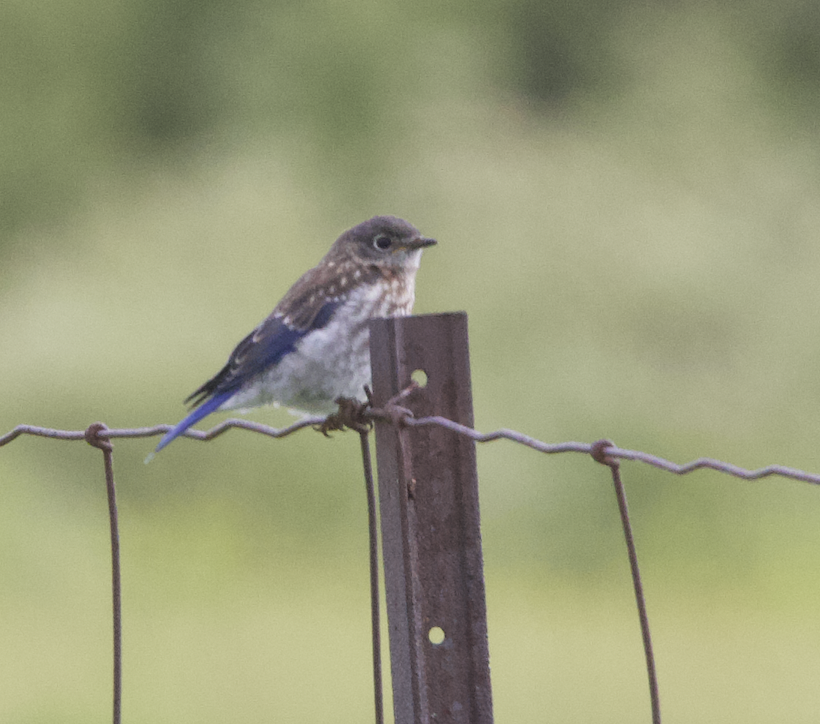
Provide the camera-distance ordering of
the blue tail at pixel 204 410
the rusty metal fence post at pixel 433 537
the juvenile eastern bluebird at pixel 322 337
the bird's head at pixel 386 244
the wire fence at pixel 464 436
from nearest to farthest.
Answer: the wire fence at pixel 464 436
the rusty metal fence post at pixel 433 537
the blue tail at pixel 204 410
the juvenile eastern bluebird at pixel 322 337
the bird's head at pixel 386 244

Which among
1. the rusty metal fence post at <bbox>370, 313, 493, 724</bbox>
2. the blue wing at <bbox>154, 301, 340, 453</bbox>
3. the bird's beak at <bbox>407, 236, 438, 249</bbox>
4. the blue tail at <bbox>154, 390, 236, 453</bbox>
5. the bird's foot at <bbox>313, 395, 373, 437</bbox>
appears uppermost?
the bird's beak at <bbox>407, 236, 438, 249</bbox>

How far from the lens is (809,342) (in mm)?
11469

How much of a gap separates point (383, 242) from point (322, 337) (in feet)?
1.87

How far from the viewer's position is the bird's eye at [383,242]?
4.32 metres

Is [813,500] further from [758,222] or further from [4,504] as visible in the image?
[4,504]

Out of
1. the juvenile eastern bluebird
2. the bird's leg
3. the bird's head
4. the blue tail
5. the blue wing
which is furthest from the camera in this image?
the bird's head

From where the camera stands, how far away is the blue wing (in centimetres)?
395

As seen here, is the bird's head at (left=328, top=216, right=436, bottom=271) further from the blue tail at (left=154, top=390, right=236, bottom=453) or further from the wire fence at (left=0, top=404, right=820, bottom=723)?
the wire fence at (left=0, top=404, right=820, bottom=723)

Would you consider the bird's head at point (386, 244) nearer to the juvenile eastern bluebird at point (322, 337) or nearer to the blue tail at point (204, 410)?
the juvenile eastern bluebird at point (322, 337)

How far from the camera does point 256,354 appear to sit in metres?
Result: 3.95

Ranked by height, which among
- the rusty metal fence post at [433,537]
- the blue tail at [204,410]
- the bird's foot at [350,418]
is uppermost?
the blue tail at [204,410]

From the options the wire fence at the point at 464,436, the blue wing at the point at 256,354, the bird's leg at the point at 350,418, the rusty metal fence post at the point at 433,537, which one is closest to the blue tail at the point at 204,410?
the blue wing at the point at 256,354

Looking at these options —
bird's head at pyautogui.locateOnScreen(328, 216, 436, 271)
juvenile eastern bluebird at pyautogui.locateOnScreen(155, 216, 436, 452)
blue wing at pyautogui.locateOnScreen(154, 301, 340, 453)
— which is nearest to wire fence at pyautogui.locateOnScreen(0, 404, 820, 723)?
juvenile eastern bluebird at pyautogui.locateOnScreen(155, 216, 436, 452)

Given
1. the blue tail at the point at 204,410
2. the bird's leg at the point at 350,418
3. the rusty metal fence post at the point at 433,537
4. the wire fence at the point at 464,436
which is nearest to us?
the wire fence at the point at 464,436
